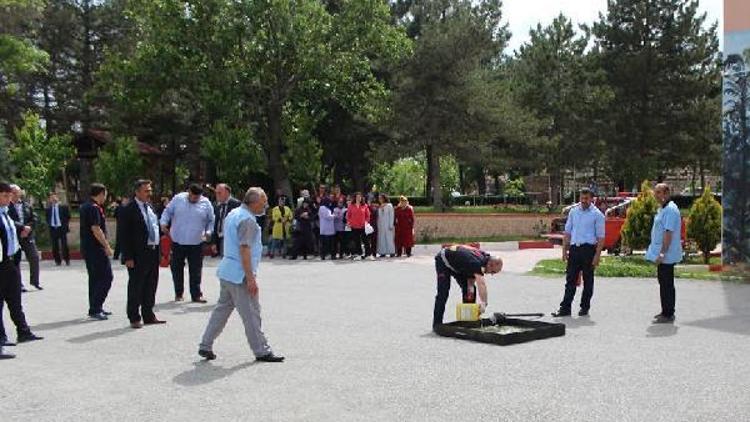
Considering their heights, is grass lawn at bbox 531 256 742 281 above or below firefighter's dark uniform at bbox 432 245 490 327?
below

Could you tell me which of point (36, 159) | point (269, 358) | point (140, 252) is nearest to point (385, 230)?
point (140, 252)

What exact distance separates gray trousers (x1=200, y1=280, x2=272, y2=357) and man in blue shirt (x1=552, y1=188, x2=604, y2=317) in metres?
4.85

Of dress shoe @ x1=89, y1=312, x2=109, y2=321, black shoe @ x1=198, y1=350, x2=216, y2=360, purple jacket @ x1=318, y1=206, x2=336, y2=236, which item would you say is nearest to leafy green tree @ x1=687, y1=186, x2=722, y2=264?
purple jacket @ x1=318, y1=206, x2=336, y2=236

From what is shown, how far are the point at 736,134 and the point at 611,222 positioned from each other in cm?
626

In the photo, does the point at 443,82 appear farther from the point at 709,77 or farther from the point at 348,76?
the point at 709,77

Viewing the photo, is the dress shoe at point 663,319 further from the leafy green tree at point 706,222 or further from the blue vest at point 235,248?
the leafy green tree at point 706,222

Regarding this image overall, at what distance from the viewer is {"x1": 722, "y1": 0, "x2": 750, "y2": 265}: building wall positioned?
17141mm

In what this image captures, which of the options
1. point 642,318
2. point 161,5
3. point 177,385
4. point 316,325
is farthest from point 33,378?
point 161,5

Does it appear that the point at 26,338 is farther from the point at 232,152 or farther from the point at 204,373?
the point at 232,152

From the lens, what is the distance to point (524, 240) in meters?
29.8

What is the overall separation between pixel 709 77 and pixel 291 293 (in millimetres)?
36102

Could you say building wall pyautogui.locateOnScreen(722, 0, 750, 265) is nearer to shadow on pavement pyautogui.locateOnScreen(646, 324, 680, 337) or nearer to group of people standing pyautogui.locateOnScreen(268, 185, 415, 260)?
shadow on pavement pyautogui.locateOnScreen(646, 324, 680, 337)

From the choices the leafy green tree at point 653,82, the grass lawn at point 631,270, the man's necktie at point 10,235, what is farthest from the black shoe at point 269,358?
the leafy green tree at point 653,82

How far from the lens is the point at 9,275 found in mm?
9031
